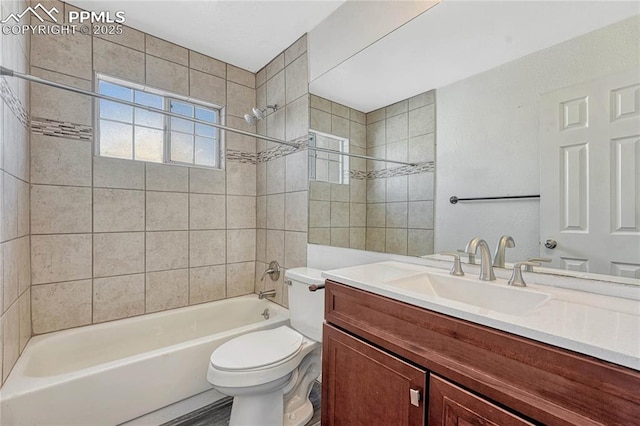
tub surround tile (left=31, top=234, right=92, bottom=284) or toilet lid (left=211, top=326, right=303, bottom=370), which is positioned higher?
tub surround tile (left=31, top=234, right=92, bottom=284)

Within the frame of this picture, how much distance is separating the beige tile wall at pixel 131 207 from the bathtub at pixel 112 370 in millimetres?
112

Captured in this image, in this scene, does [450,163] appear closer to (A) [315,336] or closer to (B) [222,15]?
(A) [315,336]

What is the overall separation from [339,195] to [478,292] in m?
1.05

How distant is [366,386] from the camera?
1.03 metres

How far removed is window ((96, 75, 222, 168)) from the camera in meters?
2.02

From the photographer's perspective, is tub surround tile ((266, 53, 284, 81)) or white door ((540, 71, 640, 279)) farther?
tub surround tile ((266, 53, 284, 81))

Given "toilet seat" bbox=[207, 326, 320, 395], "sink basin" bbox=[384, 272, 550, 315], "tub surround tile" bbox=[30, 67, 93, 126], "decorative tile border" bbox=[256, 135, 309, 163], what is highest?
"tub surround tile" bbox=[30, 67, 93, 126]

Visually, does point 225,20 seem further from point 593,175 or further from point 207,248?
point 593,175

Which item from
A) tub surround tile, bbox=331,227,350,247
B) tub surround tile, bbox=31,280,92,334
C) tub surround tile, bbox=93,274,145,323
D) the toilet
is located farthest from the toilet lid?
tub surround tile, bbox=31,280,92,334

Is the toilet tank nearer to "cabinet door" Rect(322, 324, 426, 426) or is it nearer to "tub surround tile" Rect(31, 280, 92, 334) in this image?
"cabinet door" Rect(322, 324, 426, 426)

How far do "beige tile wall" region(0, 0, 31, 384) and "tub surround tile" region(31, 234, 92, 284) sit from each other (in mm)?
61

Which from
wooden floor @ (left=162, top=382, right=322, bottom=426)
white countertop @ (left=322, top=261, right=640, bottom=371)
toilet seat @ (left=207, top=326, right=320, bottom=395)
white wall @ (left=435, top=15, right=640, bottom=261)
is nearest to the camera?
white countertop @ (left=322, top=261, right=640, bottom=371)

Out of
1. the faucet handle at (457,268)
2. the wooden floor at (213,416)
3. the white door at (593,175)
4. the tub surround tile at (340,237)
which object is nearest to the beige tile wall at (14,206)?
the wooden floor at (213,416)

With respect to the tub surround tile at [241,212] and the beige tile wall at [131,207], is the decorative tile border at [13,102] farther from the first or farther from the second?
the tub surround tile at [241,212]
